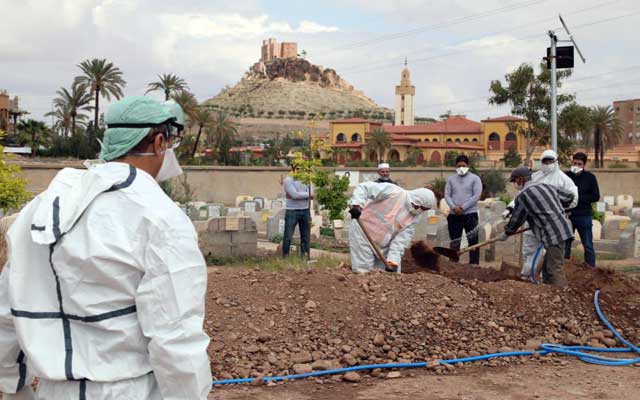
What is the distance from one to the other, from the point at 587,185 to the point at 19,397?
27.0 ft

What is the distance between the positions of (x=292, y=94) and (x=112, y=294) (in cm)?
13100

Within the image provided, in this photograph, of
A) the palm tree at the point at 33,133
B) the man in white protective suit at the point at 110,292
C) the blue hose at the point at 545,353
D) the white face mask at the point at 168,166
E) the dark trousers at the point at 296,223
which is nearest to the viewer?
the man in white protective suit at the point at 110,292

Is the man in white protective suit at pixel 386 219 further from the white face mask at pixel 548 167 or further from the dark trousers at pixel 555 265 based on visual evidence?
the white face mask at pixel 548 167

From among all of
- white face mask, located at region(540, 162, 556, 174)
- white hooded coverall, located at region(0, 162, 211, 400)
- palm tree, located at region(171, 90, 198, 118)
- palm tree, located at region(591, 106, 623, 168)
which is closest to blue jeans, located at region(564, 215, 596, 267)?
white face mask, located at region(540, 162, 556, 174)

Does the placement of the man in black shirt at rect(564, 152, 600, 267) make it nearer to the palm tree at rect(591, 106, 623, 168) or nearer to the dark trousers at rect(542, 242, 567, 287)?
the dark trousers at rect(542, 242, 567, 287)

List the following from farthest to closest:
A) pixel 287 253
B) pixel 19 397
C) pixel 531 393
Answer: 1. pixel 287 253
2. pixel 531 393
3. pixel 19 397

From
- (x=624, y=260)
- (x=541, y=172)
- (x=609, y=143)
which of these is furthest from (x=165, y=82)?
(x=541, y=172)

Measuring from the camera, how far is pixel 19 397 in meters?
2.40

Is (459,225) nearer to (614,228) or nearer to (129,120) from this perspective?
(614,228)

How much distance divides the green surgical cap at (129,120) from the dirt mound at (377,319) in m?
3.34

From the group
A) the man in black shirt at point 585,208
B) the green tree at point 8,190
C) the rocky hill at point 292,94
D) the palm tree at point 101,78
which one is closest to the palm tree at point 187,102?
the palm tree at point 101,78

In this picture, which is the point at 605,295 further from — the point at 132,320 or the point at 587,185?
the point at 132,320

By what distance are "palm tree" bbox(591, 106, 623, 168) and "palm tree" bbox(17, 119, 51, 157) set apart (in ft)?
120

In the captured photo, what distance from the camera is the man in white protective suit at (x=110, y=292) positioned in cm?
202
